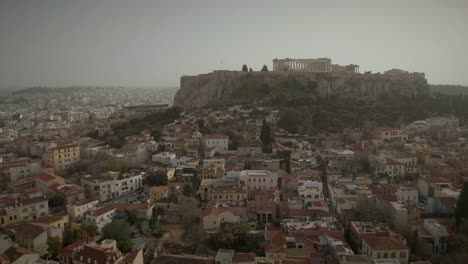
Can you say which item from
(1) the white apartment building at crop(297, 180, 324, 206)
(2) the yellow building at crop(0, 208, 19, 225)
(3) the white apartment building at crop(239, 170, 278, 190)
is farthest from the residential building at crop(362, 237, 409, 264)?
→ (2) the yellow building at crop(0, 208, 19, 225)

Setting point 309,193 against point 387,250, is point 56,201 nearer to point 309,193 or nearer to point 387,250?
point 309,193

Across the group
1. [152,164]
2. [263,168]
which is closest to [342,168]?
[263,168]

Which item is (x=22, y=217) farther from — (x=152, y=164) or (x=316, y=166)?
(x=316, y=166)

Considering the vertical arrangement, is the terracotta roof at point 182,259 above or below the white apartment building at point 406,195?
below

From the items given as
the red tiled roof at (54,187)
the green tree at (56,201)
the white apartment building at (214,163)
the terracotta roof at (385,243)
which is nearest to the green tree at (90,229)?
the green tree at (56,201)

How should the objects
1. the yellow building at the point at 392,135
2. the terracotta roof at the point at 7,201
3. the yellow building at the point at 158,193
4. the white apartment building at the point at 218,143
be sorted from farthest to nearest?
the yellow building at the point at 392,135 → the white apartment building at the point at 218,143 → the yellow building at the point at 158,193 → the terracotta roof at the point at 7,201

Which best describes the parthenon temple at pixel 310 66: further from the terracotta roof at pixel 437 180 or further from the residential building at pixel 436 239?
the residential building at pixel 436 239

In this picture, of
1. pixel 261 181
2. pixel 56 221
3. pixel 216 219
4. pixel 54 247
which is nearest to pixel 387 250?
pixel 216 219
